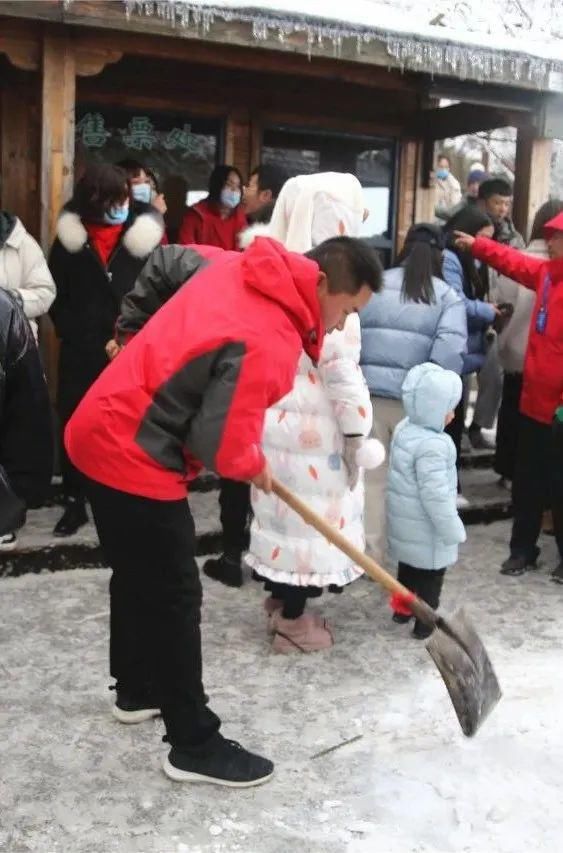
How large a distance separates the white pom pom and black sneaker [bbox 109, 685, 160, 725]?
4.12ft

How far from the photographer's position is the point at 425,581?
4473 mm

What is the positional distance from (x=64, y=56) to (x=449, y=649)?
14.6 ft

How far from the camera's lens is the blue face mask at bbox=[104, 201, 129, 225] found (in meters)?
5.21

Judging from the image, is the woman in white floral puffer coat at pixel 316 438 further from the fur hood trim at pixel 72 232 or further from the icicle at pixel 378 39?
the icicle at pixel 378 39

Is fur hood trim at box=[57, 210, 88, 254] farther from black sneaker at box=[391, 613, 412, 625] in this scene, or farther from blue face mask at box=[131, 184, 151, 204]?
black sneaker at box=[391, 613, 412, 625]

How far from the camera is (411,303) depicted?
4941 mm

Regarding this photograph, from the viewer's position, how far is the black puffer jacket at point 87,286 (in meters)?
5.29

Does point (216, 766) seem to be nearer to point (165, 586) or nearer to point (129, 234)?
point (165, 586)

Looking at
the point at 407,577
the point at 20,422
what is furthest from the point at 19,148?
the point at 20,422

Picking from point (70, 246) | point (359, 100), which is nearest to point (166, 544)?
point (70, 246)

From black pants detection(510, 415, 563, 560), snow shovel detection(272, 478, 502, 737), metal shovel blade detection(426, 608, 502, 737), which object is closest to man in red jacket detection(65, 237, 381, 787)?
snow shovel detection(272, 478, 502, 737)

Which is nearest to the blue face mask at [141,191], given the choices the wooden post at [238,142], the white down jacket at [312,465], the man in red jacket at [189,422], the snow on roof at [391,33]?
the snow on roof at [391,33]

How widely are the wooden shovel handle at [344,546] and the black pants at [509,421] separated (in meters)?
3.36

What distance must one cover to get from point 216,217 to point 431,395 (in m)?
3.47
